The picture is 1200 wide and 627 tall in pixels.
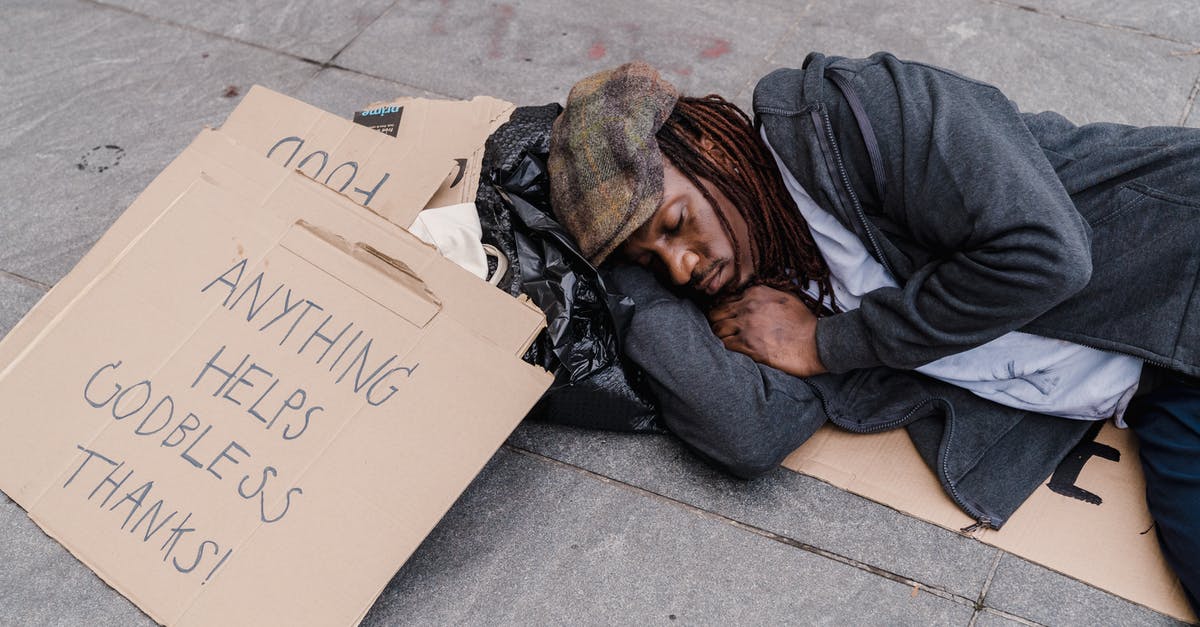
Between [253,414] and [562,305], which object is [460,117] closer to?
[562,305]

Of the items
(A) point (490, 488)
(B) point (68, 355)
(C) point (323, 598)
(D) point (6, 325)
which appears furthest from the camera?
(D) point (6, 325)

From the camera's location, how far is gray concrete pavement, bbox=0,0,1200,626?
180cm

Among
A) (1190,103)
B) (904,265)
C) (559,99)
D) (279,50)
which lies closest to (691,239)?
(904,265)

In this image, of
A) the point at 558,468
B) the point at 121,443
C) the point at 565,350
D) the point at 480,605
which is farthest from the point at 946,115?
the point at 121,443

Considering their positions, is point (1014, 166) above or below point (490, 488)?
above

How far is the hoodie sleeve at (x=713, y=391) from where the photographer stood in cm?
189

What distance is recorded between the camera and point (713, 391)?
1.89m

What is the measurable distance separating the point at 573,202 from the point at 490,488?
61 centimetres

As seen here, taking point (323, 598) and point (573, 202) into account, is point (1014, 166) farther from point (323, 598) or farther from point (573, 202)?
point (323, 598)

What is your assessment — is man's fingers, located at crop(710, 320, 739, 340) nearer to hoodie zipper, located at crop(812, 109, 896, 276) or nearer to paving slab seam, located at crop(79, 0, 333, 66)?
hoodie zipper, located at crop(812, 109, 896, 276)

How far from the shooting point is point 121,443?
5.76ft

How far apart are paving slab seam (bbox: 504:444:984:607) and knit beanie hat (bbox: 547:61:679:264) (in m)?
0.45

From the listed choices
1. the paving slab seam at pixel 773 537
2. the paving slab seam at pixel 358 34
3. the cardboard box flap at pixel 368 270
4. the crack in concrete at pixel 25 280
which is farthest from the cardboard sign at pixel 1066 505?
the paving slab seam at pixel 358 34

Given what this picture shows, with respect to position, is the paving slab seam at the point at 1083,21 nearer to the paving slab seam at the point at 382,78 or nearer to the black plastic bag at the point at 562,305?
the paving slab seam at the point at 382,78
